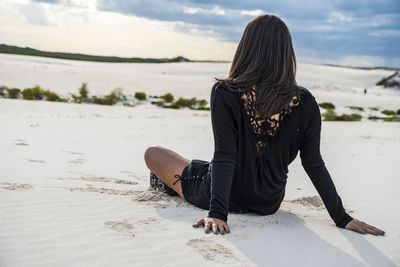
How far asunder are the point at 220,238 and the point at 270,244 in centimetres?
32

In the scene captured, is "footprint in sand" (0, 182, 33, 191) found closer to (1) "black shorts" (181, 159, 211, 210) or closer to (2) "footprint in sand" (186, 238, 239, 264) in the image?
(1) "black shorts" (181, 159, 211, 210)

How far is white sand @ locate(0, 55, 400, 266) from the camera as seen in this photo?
278 centimetres

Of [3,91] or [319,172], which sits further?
[3,91]

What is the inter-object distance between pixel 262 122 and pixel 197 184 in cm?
86

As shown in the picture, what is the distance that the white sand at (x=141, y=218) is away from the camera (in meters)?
2.78

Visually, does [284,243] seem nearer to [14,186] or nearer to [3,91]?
[14,186]

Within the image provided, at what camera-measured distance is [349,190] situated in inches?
209

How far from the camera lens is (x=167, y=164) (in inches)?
160

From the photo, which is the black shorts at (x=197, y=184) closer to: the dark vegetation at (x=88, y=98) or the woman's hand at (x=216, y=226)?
the woman's hand at (x=216, y=226)

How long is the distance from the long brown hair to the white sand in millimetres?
915

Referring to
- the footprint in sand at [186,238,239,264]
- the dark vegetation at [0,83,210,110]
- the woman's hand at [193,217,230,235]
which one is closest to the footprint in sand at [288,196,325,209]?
the woman's hand at [193,217,230,235]

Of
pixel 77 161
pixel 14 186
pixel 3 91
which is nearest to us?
pixel 14 186

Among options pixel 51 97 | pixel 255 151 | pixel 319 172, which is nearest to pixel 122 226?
pixel 255 151

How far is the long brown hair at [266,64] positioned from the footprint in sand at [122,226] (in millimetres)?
1162
